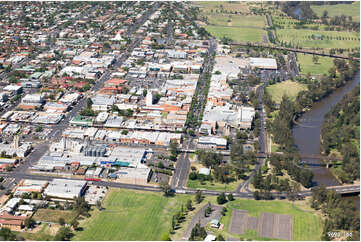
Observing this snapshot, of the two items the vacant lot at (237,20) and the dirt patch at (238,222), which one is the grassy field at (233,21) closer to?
the vacant lot at (237,20)

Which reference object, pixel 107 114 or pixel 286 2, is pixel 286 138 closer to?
pixel 107 114

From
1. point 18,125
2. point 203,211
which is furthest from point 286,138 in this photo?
point 18,125

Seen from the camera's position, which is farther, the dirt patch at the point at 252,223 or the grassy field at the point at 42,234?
the dirt patch at the point at 252,223

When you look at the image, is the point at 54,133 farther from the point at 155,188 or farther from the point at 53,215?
the point at 155,188

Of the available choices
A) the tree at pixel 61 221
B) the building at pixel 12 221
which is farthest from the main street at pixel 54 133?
the tree at pixel 61 221

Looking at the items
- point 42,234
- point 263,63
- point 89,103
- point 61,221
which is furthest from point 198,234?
point 263,63

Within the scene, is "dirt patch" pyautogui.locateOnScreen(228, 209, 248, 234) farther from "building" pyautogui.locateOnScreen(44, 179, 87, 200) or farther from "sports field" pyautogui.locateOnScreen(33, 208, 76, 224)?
"building" pyautogui.locateOnScreen(44, 179, 87, 200)

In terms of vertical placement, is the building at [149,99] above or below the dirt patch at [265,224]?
above
